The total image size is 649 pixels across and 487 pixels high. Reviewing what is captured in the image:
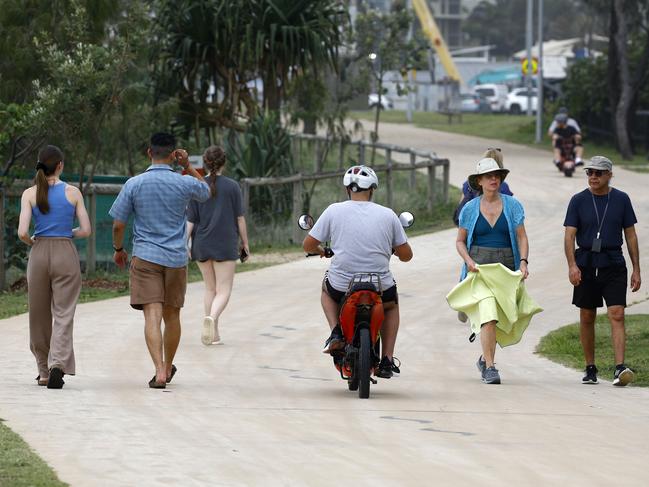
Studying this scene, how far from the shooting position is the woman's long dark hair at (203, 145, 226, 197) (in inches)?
517

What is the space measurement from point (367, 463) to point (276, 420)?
5.06 ft

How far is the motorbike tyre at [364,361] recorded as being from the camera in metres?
10.3

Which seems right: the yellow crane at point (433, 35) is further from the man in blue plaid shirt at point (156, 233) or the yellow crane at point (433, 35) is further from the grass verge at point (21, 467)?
the grass verge at point (21, 467)

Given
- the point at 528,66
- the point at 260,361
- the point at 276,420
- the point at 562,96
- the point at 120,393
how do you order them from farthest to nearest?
1. the point at 528,66
2. the point at 562,96
3. the point at 260,361
4. the point at 120,393
5. the point at 276,420

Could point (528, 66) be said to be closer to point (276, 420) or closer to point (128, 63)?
point (128, 63)

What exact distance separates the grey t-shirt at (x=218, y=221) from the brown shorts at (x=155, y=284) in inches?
103

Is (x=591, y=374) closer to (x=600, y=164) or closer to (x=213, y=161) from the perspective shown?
(x=600, y=164)

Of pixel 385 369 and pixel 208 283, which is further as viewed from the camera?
pixel 208 283

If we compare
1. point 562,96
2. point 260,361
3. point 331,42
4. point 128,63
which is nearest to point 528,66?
point 562,96

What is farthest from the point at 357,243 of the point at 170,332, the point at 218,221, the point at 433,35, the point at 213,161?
the point at 433,35

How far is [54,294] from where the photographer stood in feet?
35.2

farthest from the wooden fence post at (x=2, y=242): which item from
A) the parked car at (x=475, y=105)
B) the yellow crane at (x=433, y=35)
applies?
the yellow crane at (x=433, y=35)

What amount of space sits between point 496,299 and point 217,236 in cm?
303

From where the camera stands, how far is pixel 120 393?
10.5 m
